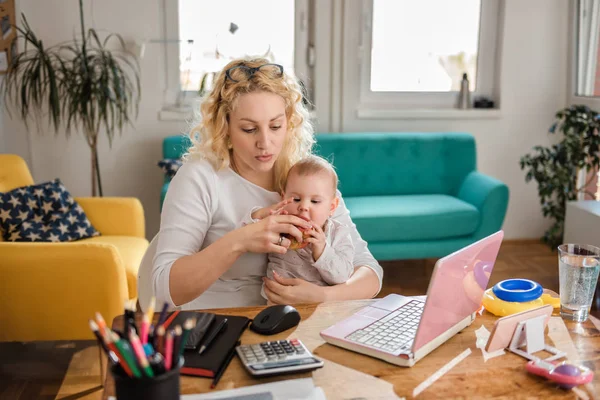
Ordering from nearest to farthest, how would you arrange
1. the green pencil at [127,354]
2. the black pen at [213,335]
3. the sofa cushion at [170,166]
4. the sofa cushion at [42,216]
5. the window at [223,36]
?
the green pencil at [127,354], the black pen at [213,335], the sofa cushion at [42,216], the sofa cushion at [170,166], the window at [223,36]

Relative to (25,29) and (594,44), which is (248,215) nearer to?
(25,29)

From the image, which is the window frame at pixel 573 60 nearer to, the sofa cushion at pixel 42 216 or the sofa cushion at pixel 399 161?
the sofa cushion at pixel 399 161

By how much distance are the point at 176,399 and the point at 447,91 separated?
3855 millimetres

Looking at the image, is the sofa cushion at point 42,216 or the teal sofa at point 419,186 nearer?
the sofa cushion at point 42,216

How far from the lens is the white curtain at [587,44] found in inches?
154

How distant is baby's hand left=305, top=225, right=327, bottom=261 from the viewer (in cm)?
144

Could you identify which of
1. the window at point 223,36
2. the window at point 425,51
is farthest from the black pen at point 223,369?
the window at point 425,51

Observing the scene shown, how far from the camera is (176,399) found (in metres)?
0.79

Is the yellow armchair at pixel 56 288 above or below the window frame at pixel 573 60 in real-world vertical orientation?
below

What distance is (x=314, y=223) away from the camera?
4.86 feet

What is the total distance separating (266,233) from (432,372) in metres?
Result: 0.49

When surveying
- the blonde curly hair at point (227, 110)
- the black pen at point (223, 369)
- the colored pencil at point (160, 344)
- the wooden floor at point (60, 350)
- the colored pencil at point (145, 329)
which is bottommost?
the wooden floor at point (60, 350)

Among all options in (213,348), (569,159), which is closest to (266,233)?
(213,348)

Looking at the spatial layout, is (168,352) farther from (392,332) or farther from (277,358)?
(392,332)
